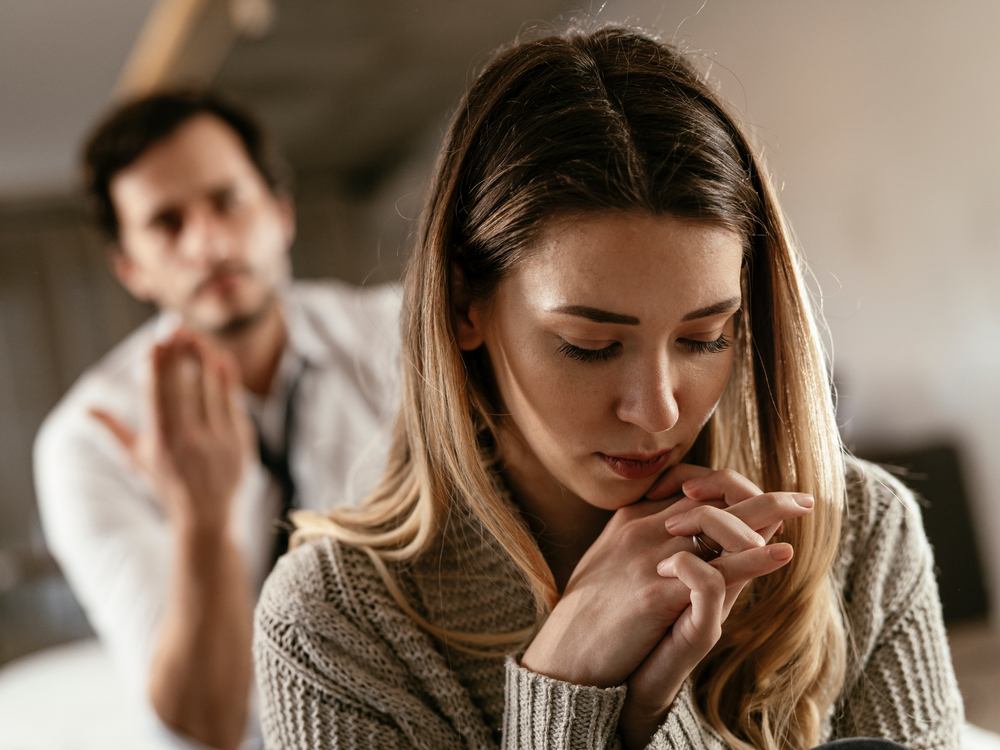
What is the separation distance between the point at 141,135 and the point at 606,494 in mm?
1270

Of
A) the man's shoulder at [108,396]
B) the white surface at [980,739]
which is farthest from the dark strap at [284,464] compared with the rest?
the white surface at [980,739]

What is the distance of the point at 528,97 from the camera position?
59 centimetres

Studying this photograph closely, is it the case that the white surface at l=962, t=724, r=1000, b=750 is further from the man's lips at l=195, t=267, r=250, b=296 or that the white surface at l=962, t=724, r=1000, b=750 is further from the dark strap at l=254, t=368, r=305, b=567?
the man's lips at l=195, t=267, r=250, b=296

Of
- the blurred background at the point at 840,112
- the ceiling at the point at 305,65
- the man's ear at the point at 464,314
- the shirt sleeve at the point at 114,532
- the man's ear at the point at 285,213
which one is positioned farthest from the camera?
the ceiling at the point at 305,65

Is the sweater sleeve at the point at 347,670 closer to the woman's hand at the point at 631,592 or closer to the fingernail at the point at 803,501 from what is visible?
the woman's hand at the point at 631,592

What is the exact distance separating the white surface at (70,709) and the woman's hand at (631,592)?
1049mm

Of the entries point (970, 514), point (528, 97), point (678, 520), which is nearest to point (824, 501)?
point (678, 520)

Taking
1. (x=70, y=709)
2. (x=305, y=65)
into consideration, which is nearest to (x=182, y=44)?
(x=305, y=65)

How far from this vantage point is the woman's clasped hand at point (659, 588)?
540mm

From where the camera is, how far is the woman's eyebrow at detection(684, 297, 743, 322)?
528mm

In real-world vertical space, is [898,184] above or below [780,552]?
above

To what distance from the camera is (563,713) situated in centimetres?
57

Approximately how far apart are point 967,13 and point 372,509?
2.95 ft

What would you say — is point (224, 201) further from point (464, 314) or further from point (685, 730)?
point (685, 730)
